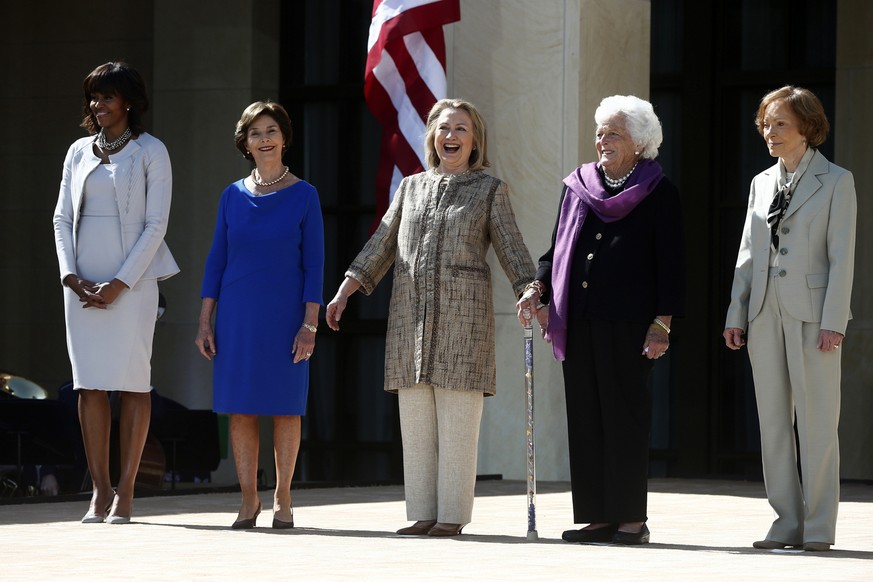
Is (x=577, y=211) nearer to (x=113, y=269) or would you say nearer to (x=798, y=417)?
(x=798, y=417)

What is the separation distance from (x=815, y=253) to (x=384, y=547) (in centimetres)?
208

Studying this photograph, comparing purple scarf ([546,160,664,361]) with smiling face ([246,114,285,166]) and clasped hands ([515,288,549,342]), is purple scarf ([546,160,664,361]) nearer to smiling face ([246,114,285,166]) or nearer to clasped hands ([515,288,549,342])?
clasped hands ([515,288,549,342])

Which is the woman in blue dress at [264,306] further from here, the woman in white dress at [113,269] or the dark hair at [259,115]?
the woman in white dress at [113,269]

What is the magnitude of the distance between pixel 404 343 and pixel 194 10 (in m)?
7.90

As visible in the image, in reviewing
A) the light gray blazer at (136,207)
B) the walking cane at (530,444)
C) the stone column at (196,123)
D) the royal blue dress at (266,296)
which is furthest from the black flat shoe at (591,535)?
the stone column at (196,123)

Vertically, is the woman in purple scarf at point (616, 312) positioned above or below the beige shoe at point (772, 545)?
above

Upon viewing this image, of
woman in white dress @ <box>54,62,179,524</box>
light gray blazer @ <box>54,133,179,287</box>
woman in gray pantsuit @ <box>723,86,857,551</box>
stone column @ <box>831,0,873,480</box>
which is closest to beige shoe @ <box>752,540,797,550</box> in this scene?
woman in gray pantsuit @ <box>723,86,857,551</box>

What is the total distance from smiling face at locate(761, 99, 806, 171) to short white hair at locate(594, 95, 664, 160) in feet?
1.50

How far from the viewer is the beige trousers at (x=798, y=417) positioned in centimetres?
672

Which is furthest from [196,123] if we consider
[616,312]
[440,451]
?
[616,312]

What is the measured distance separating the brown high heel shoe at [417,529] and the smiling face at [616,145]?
1.70 meters

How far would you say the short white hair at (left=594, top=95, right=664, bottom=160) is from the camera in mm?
7086

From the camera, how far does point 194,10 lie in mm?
14586

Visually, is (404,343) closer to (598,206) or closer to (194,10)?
(598,206)
